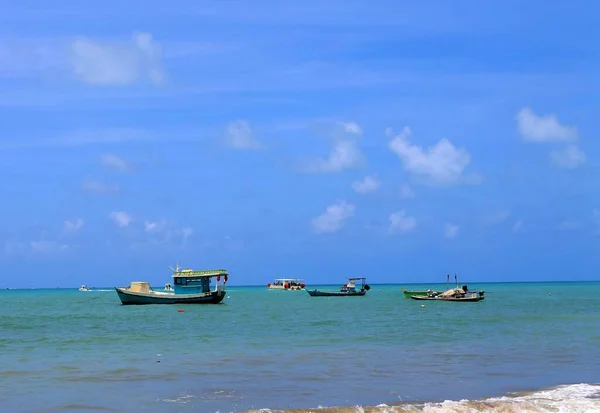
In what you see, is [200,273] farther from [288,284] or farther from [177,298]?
[288,284]

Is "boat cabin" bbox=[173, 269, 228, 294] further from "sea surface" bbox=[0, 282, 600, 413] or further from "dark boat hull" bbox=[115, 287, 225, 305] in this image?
"sea surface" bbox=[0, 282, 600, 413]

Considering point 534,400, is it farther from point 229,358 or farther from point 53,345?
point 53,345

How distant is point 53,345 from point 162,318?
19183 millimetres

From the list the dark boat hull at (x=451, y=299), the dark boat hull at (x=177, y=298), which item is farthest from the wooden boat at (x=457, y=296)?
the dark boat hull at (x=177, y=298)

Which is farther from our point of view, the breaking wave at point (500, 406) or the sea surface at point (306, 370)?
the sea surface at point (306, 370)

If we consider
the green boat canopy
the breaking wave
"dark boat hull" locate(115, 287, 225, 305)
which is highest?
the green boat canopy

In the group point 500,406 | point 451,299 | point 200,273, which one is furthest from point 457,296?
point 500,406

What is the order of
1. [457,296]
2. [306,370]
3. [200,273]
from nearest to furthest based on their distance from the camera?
1. [306,370]
2. [200,273]
3. [457,296]

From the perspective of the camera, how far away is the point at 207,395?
1845cm

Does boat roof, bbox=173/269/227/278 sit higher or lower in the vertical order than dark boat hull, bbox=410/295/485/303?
higher

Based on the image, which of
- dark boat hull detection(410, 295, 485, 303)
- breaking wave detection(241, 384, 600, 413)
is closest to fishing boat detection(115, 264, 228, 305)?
dark boat hull detection(410, 295, 485, 303)

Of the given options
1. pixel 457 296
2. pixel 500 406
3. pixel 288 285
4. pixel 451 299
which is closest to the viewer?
pixel 500 406

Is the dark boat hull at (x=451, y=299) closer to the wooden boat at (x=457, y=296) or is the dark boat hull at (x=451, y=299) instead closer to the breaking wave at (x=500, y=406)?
the wooden boat at (x=457, y=296)

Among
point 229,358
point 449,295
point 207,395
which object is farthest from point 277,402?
point 449,295
